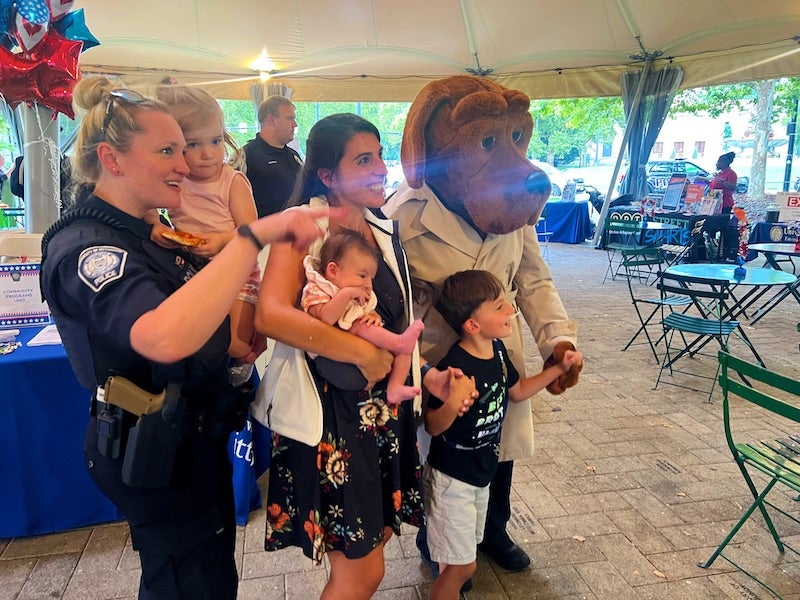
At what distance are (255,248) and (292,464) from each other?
65 cm

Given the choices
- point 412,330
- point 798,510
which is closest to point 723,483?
point 798,510

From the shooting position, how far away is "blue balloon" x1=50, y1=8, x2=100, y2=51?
101 inches

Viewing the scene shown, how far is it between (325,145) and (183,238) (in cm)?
43

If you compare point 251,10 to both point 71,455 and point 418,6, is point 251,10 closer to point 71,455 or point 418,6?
point 418,6

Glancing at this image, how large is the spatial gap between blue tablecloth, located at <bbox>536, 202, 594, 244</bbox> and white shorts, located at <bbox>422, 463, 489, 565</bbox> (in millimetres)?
10835

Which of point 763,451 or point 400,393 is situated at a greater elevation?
point 400,393

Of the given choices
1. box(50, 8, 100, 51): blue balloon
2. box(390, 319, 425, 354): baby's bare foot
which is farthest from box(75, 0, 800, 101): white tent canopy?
box(390, 319, 425, 354): baby's bare foot

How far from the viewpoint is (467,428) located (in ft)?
5.43

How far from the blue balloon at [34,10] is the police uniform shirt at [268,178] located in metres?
1.77

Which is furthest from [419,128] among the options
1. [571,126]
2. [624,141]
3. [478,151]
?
[571,126]

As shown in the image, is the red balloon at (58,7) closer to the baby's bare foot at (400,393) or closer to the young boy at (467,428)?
the young boy at (467,428)

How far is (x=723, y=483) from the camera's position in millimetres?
2824

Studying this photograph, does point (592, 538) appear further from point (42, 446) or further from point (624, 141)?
point (624, 141)

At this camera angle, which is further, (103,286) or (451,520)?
(451,520)
